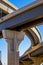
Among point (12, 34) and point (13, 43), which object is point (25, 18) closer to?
point (12, 34)

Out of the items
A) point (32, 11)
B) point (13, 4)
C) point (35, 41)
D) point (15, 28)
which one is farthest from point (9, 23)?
point (35, 41)

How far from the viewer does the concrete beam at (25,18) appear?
13.6 m

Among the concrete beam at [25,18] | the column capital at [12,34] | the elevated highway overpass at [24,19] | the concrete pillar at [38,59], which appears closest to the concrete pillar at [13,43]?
the column capital at [12,34]

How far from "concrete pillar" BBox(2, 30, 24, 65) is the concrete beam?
1.51ft

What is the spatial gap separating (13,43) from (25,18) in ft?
8.82

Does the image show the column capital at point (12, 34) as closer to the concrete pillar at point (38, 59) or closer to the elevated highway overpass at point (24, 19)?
the elevated highway overpass at point (24, 19)

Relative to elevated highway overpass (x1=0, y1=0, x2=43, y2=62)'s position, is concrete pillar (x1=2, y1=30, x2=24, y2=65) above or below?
below

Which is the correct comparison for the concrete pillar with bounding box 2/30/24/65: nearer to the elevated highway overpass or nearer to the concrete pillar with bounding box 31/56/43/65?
the elevated highway overpass

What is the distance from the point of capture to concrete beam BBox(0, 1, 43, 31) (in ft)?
44.7

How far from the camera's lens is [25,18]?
14.7 meters

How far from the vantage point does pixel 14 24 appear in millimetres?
15820

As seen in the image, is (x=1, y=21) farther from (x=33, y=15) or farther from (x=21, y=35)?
(x=33, y=15)

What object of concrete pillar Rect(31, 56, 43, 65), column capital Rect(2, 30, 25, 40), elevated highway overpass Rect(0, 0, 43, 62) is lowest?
concrete pillar Rect(31, 56, 43, 65)

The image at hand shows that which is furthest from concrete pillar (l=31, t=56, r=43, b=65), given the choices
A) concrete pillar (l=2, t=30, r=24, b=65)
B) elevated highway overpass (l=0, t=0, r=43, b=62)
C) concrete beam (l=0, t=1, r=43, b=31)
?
concrete pillar (l=2, t=30, r=24, b=65)
